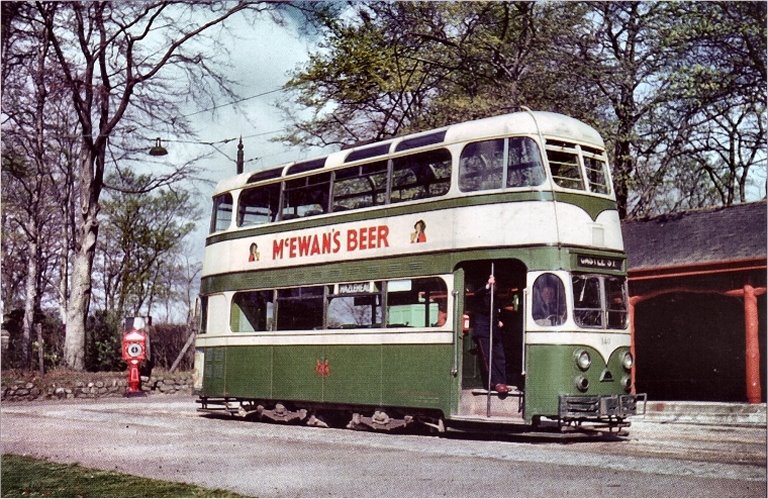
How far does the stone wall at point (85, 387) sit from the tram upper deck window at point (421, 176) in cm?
1167

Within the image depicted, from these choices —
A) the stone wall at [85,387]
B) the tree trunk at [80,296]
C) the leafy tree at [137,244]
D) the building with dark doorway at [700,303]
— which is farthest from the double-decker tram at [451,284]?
the leafy tree at [137,244]

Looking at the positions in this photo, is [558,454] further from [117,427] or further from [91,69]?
[91,69]

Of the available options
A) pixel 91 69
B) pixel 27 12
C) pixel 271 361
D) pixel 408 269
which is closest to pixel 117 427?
pixel 271 361

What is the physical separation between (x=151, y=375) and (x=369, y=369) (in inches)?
499

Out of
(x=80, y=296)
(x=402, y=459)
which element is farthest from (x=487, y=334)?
(x=80, y=296)

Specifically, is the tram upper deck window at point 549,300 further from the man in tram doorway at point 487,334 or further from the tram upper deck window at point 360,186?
the tram upper deck window at point 360,186

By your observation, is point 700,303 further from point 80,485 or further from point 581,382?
point 80,485

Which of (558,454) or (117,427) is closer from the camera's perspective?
(558,454)

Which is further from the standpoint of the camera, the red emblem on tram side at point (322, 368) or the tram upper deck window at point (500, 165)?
the red emblem on tram side at point (322, 368)

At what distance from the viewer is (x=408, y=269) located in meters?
12.6

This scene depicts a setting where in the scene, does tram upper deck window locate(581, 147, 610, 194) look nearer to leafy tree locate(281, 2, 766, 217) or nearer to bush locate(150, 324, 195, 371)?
leafy tree locate(281, 2, 766, 217)

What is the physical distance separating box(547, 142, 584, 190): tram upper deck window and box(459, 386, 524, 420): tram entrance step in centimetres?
265

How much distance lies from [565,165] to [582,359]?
240 centimetres

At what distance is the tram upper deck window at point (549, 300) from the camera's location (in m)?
11.4
